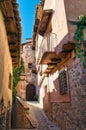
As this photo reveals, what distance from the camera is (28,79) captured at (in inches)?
996

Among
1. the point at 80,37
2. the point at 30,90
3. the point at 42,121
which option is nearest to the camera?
the point at 80,37

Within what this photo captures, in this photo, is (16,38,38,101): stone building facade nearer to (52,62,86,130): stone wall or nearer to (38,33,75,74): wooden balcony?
(38,33,75,74): wooden balcony

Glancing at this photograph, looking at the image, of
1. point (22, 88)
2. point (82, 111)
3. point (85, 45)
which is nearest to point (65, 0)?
point (85, 45)

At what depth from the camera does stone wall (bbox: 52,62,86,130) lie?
7594mm

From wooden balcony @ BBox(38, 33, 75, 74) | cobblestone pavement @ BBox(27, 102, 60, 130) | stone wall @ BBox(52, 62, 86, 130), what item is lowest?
cobblestone pavement @ BBox(27, 102, 60, 130)

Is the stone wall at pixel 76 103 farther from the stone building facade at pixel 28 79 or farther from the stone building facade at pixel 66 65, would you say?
the stone building facade at pixel 28 79

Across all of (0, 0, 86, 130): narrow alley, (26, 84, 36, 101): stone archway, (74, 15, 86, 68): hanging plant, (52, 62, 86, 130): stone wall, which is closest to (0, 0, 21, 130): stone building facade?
(0, 0, 86, 130): narrow alley

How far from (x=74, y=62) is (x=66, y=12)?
2.44m

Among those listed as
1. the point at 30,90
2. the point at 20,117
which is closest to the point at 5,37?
the point at 20,117

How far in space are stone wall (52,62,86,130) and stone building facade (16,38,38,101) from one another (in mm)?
15698

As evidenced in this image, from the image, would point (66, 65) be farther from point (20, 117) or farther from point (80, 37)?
point (20, 117)

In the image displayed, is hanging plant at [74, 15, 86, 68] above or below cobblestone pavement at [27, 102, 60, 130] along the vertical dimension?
above

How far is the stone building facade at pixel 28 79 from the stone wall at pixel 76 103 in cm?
1570

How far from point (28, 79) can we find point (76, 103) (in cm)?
1756
